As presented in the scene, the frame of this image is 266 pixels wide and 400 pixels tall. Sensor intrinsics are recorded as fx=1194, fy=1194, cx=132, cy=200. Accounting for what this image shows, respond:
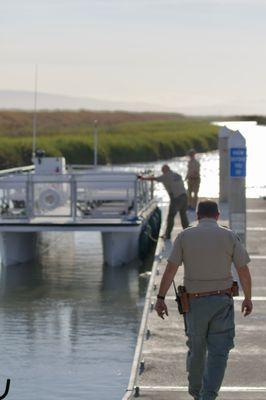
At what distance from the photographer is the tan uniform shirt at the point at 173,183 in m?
23.1

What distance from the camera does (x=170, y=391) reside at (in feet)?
35.8

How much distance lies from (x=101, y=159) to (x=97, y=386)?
181ft

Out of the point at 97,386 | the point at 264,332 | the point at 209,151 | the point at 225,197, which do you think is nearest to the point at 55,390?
the point at 97,386

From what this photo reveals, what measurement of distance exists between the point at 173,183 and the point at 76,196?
1.91 m

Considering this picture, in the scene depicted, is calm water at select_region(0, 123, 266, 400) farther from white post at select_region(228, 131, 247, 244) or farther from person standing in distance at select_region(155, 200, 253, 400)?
person standing in distance at select_region(155, 200, 253, 400)

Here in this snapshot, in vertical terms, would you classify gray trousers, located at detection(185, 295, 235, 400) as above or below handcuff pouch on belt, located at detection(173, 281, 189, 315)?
below

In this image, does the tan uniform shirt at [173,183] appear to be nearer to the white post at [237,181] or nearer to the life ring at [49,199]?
the life ring at [49,199]

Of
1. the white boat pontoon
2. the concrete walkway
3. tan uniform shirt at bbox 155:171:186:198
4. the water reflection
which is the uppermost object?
tan uniform shirt at bbox 155:171:186:198

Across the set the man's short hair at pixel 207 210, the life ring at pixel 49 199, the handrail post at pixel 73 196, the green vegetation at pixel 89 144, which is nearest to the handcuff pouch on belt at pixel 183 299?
the man's short hair at pixel 207 210

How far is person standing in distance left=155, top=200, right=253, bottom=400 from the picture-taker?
9672 mm

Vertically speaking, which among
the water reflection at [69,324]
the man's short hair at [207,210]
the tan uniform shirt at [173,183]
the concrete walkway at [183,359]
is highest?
the man's short hair at [207,210]

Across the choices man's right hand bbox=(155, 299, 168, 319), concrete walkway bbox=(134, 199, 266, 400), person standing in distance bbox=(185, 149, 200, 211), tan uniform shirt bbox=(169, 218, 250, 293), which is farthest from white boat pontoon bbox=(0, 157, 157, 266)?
tan uniform shirt bbox=(169, 218, 250, 293)

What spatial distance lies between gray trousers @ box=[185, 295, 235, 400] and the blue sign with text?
10074 millimetres

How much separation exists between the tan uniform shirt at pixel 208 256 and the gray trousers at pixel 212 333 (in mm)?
128
